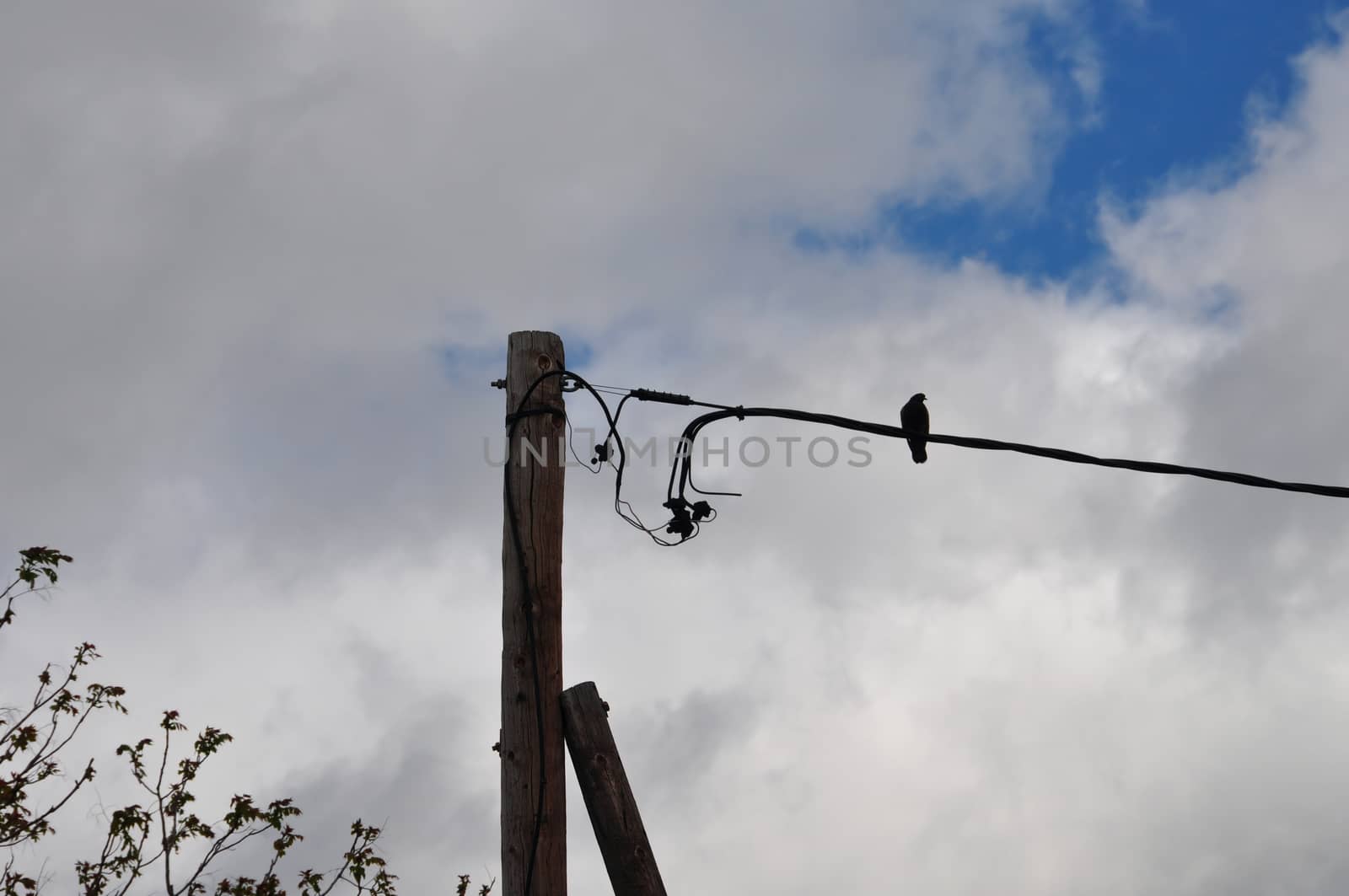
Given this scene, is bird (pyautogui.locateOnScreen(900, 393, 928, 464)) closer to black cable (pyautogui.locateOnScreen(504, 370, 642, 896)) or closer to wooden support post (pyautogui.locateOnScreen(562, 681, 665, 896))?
black cable (pyautogui.locateOnScreen(504, 370, 642, 896))

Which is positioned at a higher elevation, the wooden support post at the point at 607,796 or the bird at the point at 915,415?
the bird at the point at 915,415

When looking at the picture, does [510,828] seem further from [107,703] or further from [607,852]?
[107,703]

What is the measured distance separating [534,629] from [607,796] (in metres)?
0.75

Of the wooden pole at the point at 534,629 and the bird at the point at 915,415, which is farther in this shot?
the bird at the point at 915,415

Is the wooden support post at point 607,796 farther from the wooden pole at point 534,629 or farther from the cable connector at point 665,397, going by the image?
the cable connector at point 665,397

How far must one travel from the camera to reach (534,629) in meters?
4.76

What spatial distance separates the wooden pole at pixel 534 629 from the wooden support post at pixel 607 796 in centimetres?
8

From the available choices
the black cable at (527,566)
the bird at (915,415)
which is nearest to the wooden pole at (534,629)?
the black cable at (527,566)

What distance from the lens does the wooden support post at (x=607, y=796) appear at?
177 inches

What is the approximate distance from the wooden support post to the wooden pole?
84 millimetres

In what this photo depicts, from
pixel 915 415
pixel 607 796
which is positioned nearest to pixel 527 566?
pixel 607 796

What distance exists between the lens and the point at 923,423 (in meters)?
6.34

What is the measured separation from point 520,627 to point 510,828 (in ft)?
2.65

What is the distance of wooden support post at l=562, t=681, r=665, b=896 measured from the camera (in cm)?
449
